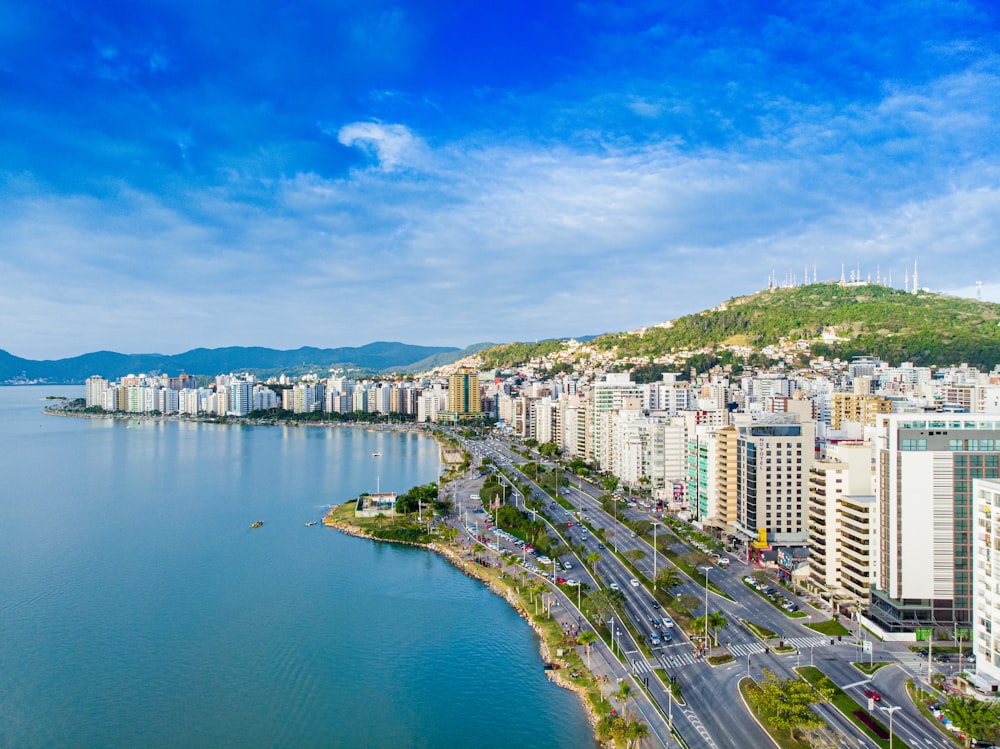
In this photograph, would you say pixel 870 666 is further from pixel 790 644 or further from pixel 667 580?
pixel 667 580

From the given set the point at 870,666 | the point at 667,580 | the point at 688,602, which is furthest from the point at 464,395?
the point at 870,666

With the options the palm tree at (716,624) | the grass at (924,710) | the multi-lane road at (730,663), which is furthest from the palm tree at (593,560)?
the grass at (924,710)

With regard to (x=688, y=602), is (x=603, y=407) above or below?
above

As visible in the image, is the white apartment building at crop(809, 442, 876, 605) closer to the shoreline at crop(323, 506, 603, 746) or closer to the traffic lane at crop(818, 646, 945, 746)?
the traffic lane at crop(818, 646, 945, 746)

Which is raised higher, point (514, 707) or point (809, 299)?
point (809, 299)

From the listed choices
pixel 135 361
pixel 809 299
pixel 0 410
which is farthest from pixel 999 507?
pixel 135 361

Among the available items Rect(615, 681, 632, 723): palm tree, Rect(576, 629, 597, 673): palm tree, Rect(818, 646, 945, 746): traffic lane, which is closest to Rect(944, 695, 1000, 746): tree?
Rect(818, 646, 945, 746): traffic lane

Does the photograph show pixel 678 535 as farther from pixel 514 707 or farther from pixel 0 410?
pixel 0 410
